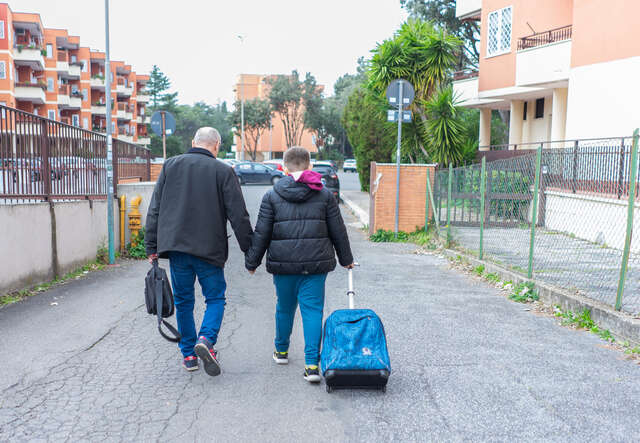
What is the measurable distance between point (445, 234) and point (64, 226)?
6897 mm

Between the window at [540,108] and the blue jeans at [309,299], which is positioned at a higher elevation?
the window at [540,108]

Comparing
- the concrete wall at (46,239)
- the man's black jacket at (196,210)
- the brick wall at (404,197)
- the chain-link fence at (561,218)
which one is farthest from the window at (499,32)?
the man's black jacket at (196,210)

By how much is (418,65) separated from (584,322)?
11858 mm

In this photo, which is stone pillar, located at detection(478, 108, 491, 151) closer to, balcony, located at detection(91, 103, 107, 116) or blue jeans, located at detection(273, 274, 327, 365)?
blue jeans, located at detection(273, 274, 327, 365)

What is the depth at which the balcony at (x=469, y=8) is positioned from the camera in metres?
23.7

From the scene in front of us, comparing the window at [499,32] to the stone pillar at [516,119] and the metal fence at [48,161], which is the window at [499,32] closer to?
the stone pillar at [516,119]

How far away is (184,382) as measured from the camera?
455cm

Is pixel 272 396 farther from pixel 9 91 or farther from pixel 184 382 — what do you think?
pixel 9 91

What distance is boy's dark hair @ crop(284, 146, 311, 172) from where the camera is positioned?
4.62 metres

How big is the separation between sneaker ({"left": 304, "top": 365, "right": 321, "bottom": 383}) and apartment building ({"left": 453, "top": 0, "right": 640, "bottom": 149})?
10.6m

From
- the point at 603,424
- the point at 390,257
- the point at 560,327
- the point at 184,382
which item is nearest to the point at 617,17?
the point at 390,257

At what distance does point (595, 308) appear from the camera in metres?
6.09

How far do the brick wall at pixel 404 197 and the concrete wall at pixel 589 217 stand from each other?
4299 millimetres

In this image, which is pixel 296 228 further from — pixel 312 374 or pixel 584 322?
pixel 584 322
